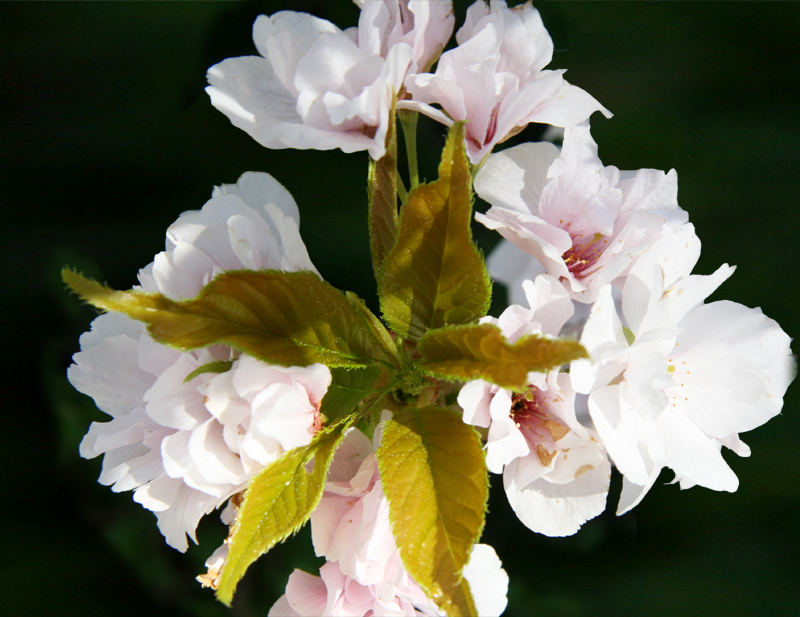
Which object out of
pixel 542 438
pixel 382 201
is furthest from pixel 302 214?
pixel 542 438

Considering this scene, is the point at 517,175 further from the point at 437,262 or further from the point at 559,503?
the point at 559,503

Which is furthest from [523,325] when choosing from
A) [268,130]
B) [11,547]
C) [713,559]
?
[11,547]

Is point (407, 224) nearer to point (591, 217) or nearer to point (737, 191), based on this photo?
point (591, 217)

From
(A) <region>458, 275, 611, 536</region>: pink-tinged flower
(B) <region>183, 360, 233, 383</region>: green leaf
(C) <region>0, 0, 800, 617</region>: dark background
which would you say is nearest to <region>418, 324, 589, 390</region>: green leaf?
(A) <region>458, 275, 611, 536</region>: pink-tinged flower

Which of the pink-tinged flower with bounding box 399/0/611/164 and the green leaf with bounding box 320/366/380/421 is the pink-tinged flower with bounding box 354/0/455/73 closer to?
the pink-tinged flower with bounding box 399/0/611/164

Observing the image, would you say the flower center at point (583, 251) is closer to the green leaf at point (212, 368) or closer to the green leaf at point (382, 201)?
the green leaf at point (382, 201)
